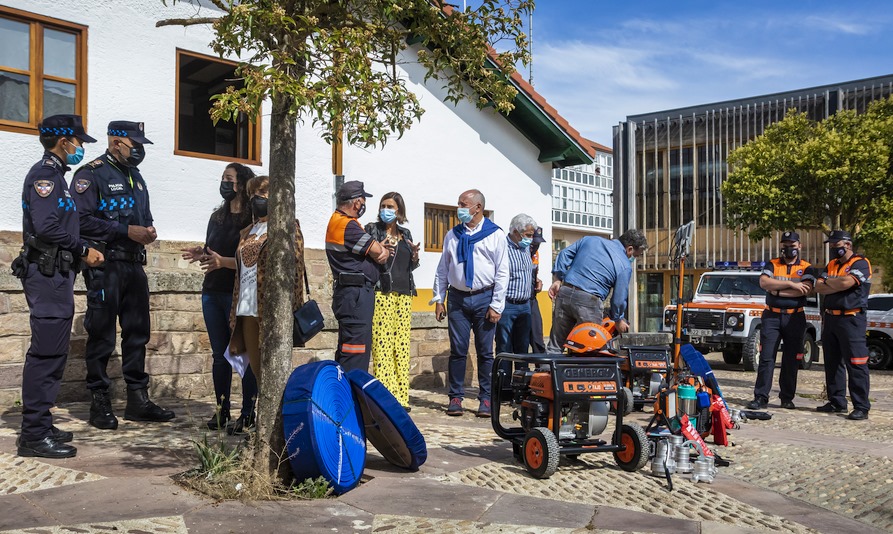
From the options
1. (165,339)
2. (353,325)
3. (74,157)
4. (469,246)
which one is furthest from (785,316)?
(74,157)

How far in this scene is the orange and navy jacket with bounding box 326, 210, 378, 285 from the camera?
6762 mm

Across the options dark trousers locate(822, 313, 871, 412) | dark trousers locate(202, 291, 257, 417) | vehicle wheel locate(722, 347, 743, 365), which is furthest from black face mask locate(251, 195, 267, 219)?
vehicle wheel locate(722, 347, 743, 365)

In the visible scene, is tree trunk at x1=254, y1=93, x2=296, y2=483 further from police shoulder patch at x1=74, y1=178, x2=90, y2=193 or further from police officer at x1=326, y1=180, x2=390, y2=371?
police shoulder patch at x1=74, y1=178, x2=90, y2=193

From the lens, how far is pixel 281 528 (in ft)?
12.9

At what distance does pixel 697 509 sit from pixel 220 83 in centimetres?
798

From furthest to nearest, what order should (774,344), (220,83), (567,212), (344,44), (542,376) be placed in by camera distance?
(567,212) < (220,83) < (774,344) < (542,376) < (344,44)

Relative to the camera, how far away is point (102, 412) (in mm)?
6336

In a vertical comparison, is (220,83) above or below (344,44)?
above

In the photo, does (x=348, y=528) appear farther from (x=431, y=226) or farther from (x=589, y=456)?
(x=431, y=226)

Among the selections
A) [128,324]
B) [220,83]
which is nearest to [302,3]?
[128,324]

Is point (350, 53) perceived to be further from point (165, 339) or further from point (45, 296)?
point (165, 339)

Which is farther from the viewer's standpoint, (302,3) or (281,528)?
(302,3)

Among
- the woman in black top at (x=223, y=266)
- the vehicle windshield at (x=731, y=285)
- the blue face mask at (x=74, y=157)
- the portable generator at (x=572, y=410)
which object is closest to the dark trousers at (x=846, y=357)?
the portable generator at (x=572, y=410)

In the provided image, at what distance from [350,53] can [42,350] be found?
2.84 metres
